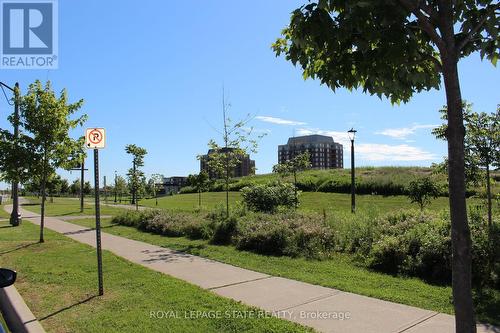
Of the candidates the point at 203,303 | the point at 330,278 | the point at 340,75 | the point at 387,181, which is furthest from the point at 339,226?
the point at 387,181

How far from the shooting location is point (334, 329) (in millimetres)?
5250

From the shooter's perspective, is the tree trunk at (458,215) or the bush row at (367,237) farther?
the bush row at (367,237)

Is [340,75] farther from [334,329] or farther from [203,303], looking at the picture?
[203,303]

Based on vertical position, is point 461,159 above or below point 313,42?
below

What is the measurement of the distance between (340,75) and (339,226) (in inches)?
333

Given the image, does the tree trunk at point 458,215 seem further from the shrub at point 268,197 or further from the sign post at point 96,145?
the shrub at point 268,197

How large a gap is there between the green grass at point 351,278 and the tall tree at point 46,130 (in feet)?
17.7

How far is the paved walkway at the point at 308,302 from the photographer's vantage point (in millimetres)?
5324

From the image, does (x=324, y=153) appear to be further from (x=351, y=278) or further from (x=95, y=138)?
(x=95, y=138)

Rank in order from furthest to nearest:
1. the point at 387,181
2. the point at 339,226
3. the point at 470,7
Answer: the point at 387,181
the point at 339,226
the point at 470,7

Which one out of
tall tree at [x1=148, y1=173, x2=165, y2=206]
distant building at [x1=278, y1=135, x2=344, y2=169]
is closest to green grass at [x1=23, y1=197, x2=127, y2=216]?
tall tree at [x1=148, y1=173, x2=165, y2=206]

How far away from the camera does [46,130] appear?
13.8 meters

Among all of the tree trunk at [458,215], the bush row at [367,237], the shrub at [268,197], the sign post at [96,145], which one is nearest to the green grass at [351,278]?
the bush row at [367,237]

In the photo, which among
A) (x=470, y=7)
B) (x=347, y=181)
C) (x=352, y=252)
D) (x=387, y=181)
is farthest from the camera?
(x=347, y=181)
